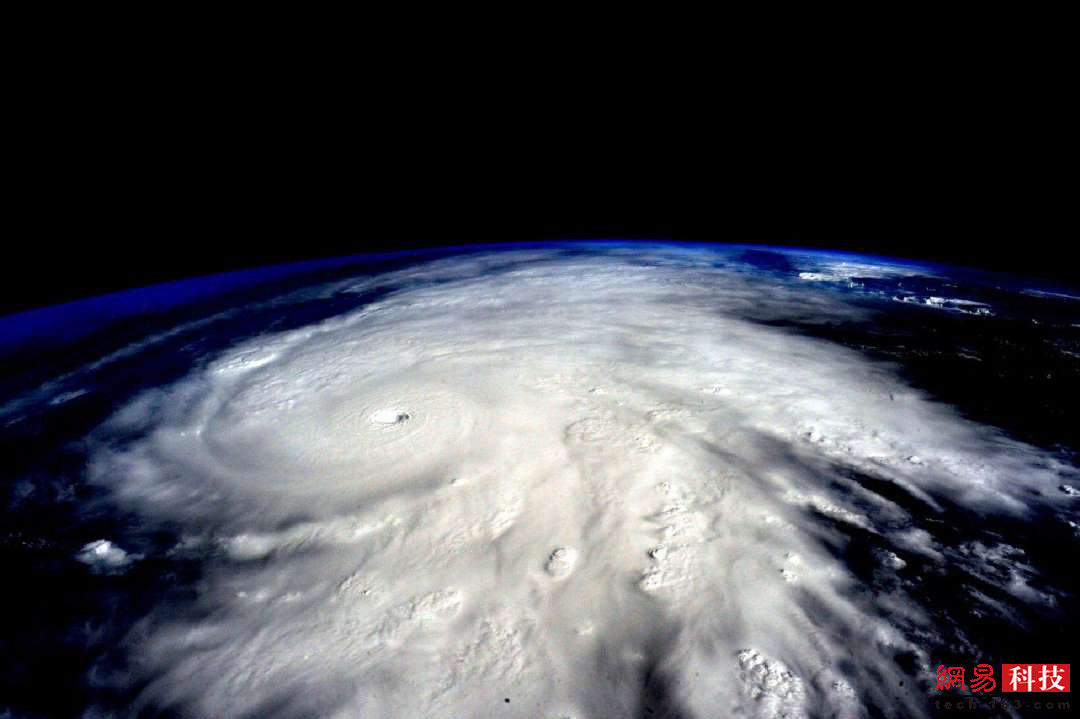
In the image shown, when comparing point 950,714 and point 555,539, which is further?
point 555,539

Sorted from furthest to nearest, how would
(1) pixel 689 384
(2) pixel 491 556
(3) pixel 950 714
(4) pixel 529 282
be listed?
(4) pixel 529 282 < (1) pixel 689 384 < (2) pixel 491 556 < (3) pixel 950 714

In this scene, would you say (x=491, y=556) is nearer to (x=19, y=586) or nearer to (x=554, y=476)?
(x=554, y=476)

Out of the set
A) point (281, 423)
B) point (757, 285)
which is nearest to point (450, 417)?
point (281, 423)

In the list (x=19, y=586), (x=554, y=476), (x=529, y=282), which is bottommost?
(x=19, y=586)

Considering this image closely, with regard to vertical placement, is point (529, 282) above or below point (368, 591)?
above

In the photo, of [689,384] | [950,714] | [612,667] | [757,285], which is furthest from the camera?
[757,285]

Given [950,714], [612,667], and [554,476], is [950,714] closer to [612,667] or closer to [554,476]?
[612,667]
